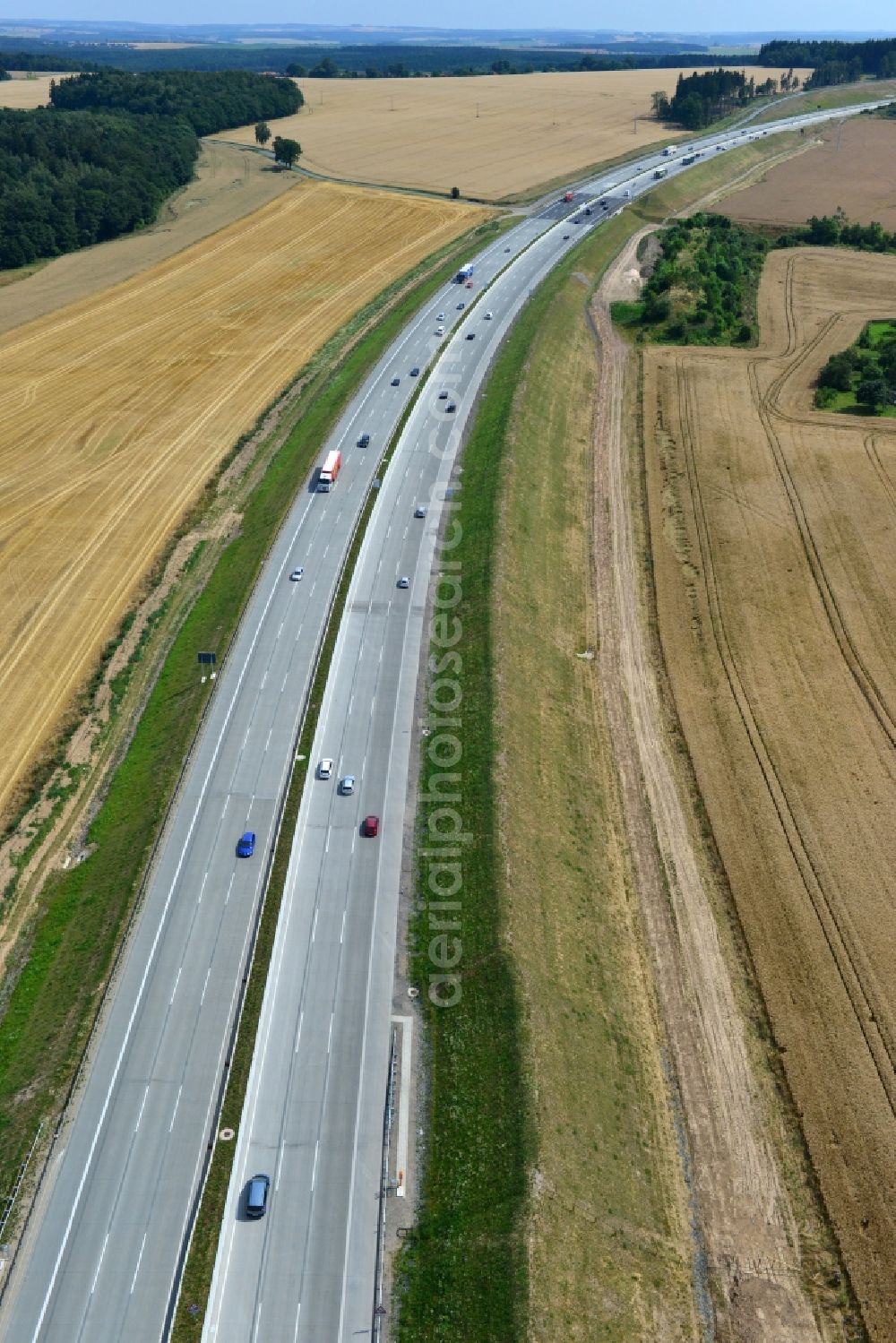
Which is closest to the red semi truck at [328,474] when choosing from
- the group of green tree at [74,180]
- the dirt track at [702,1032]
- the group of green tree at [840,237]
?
the dirt track at [702,1032]

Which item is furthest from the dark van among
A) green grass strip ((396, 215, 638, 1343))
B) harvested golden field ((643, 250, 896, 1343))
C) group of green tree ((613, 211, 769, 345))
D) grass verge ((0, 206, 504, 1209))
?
group of green tree ((613, 211, 769, 345))

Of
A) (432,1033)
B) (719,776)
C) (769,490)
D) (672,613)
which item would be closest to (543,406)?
(769,490)

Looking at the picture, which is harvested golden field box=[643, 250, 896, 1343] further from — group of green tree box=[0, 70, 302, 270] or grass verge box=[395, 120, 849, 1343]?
group of green tree box=[0, 70, 302, 270]

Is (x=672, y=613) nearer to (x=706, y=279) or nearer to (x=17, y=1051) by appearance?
(x=17, y=1051)

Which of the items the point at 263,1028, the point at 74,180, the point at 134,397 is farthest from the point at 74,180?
the point at 263,1028

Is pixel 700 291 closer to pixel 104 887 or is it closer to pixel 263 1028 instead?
pixel 104 887

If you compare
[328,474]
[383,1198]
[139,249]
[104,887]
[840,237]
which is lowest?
[383,1198]
